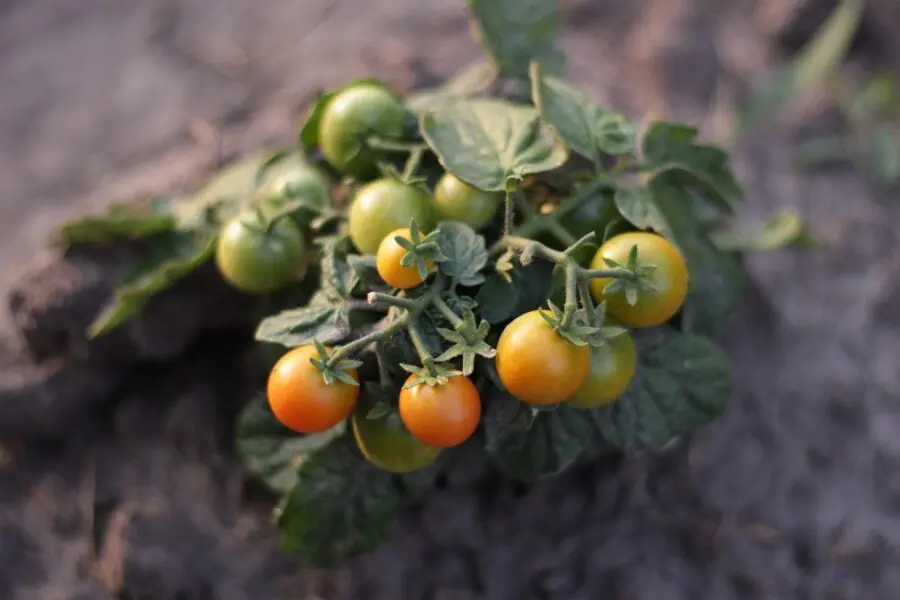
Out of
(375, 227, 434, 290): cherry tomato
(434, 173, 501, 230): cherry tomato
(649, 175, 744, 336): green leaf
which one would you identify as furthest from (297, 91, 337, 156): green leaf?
(649, 175, 744, 336): green leaf

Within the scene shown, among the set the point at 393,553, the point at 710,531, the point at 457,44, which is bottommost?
the point at 710,531

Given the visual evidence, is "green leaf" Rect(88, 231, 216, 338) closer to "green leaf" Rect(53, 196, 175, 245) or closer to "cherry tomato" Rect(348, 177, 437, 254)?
"green leaf" Rect(53, 196, 175, 245)

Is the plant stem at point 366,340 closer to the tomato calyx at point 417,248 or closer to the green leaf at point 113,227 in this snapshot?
the tomato calyx at point 417,248

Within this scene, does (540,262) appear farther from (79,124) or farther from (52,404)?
(79,124)

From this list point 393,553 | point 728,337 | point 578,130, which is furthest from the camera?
point 728,337

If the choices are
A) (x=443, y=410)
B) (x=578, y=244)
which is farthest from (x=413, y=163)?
(x=443, y=410)

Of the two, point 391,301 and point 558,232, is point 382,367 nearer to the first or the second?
point 391,301

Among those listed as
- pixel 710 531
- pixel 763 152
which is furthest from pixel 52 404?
pixel 763 152

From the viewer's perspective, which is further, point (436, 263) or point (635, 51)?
point (635, 51)
